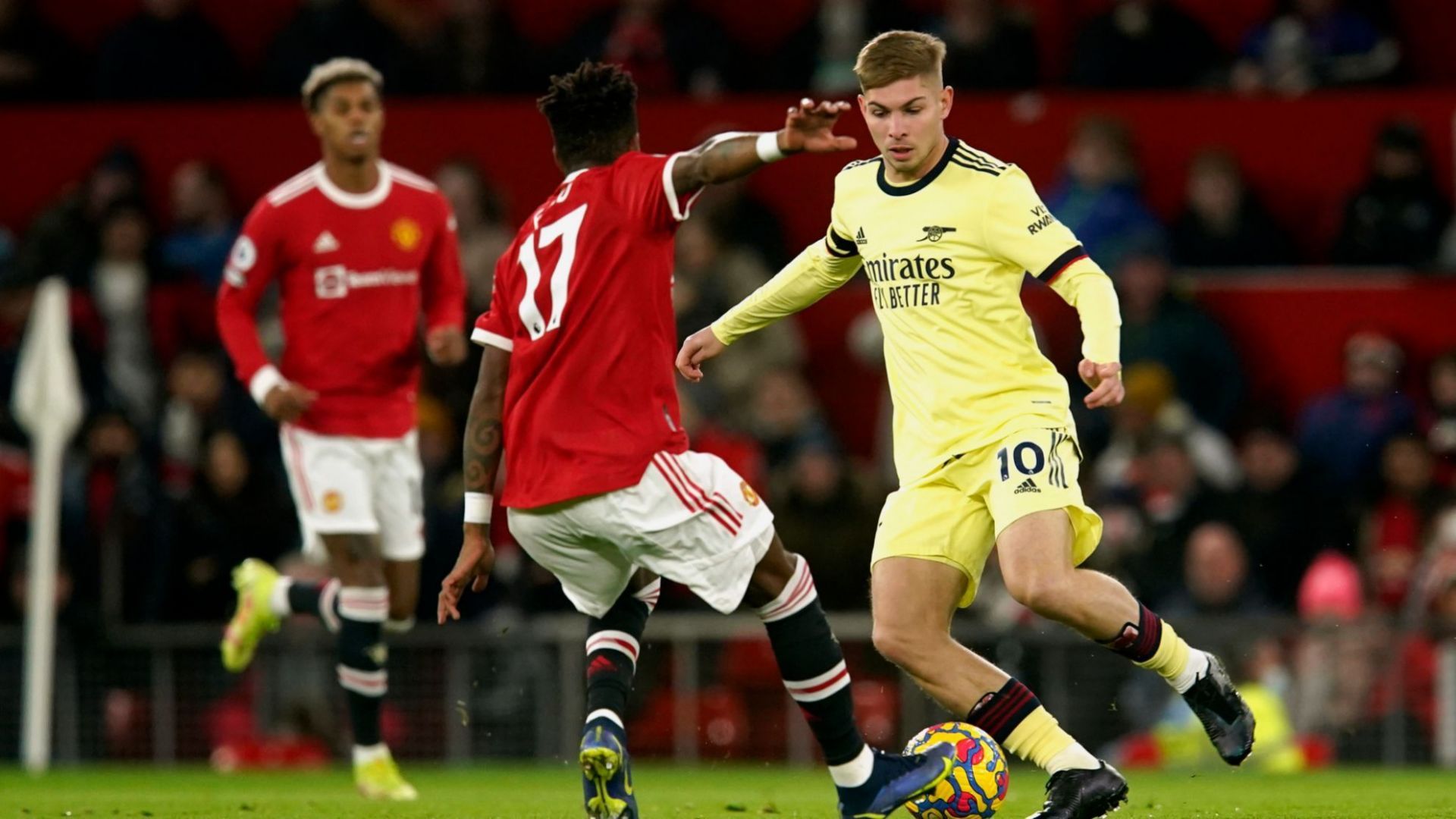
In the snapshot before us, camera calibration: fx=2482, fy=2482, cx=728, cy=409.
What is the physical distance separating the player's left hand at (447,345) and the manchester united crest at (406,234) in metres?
0.49

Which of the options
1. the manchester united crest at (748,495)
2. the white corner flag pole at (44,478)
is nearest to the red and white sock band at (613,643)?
the manchester united crest at (748,495)

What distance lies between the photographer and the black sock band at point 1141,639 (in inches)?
295

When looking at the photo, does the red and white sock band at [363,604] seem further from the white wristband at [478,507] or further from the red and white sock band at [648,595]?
the white wristband at [478,507]

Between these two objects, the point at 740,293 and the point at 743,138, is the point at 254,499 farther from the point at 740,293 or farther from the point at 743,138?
the point at 743,138

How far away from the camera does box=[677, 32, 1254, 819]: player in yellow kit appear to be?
290 inches

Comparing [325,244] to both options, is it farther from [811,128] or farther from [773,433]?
[811,128]

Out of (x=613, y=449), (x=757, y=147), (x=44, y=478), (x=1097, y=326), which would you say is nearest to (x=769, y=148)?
(x=757, y=147)

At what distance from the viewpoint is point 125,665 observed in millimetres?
13000

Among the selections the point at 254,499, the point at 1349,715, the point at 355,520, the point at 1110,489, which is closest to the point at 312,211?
Result: the point at 355,520

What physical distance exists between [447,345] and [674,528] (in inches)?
122

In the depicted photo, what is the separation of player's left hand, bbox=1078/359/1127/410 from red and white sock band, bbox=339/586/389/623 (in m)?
4.09

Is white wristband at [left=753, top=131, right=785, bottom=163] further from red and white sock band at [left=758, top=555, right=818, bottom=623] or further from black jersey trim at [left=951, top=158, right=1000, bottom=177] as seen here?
red and white sock band at [left=758, top=555, right=818, bottom=623]

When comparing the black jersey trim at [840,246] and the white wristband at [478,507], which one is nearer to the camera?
the white wristband at [478,507]

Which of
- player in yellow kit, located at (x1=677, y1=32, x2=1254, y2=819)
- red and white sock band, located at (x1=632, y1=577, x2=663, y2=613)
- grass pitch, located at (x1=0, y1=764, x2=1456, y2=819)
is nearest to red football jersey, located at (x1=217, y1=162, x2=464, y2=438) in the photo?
grass pitch, located at (x1=0, y1=764, x2=1456, y2=819)
